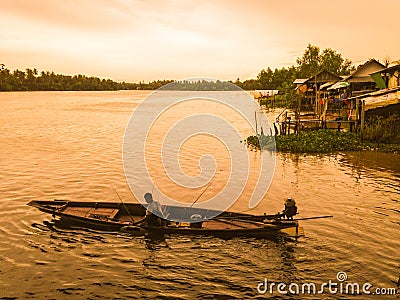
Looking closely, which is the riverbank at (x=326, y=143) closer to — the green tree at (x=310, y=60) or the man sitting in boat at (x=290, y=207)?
the man sitting in boat at (x=290, y=207)

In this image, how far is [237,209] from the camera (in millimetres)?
13414

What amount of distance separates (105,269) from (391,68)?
23.3m

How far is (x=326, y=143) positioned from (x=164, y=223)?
14348mm

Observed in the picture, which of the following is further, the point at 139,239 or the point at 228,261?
the point at 139,239

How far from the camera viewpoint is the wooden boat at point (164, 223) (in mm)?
10156

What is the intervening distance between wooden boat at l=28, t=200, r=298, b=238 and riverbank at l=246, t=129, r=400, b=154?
1216cm

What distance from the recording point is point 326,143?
2203cm

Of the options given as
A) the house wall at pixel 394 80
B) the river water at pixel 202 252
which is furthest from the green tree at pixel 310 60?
the river water at pixel 202 252

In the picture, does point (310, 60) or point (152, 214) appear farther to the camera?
point (310, 60)

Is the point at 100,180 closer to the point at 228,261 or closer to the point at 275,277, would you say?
the point at 228,261

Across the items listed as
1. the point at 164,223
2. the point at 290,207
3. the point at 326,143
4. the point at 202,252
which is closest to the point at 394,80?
the point at 326,143

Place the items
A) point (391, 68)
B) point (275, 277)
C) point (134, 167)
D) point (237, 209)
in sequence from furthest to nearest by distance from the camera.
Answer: point (391, 68) < point (134, 167) < point (237, 209) < point (275, 277)

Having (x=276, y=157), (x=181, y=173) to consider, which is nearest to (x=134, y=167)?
(x=181, y=173)

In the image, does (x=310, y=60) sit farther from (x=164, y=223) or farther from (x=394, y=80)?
(x=164, y=223)
